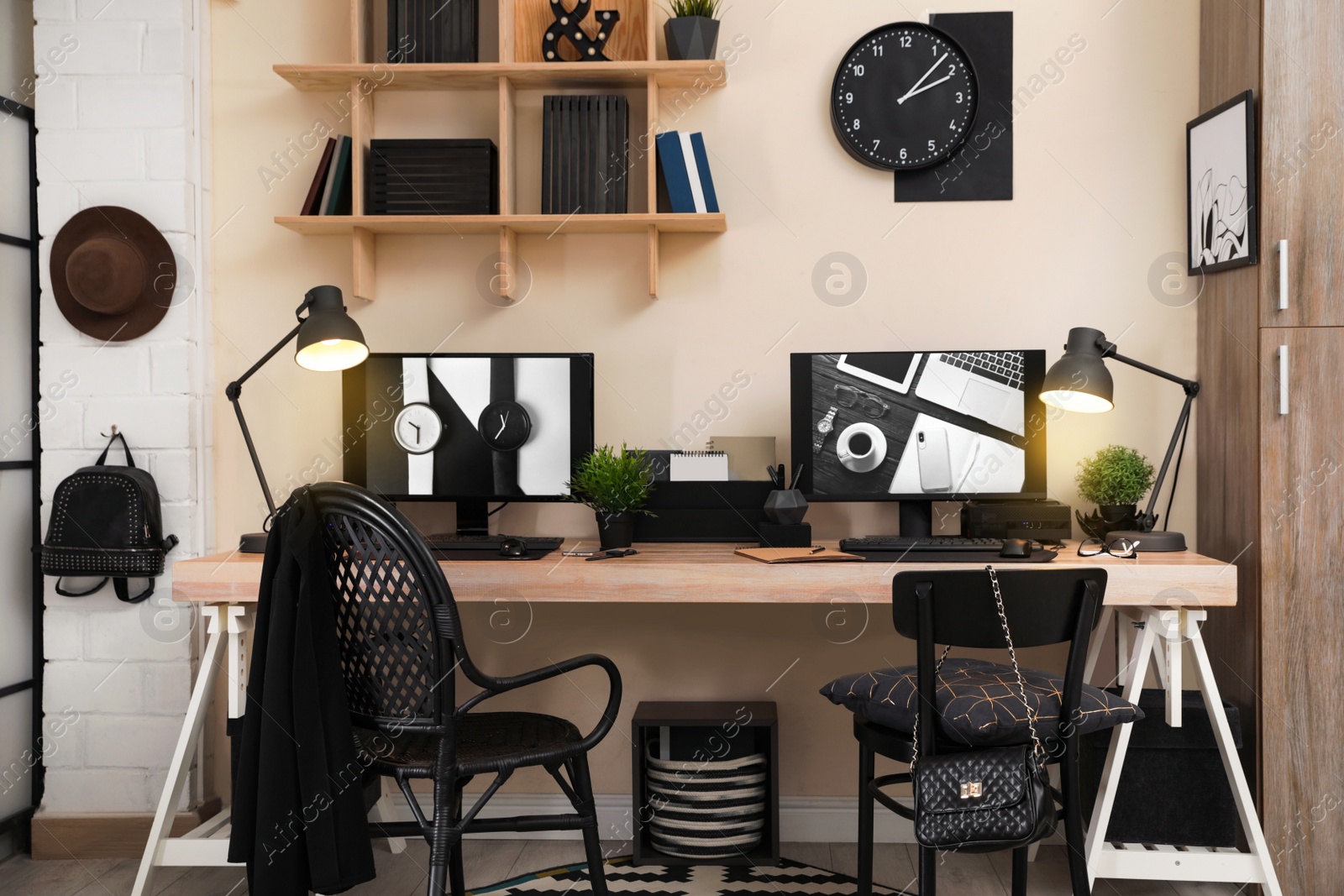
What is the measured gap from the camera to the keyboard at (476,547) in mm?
2168

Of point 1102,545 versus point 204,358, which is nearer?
point 1102,545

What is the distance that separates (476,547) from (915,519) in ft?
3.58

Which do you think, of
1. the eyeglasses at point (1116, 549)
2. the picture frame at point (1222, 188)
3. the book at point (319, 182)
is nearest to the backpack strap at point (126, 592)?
the book at point (319, 182)

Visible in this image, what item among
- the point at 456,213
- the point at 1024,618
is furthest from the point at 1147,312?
the point at 456,213

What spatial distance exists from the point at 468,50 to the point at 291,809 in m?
1.87

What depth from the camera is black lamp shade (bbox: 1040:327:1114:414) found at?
2193 mm

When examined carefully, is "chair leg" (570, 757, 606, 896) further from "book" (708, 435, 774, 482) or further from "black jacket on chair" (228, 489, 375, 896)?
"book" (708, 435, 774, 482)

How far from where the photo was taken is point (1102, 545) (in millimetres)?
2230

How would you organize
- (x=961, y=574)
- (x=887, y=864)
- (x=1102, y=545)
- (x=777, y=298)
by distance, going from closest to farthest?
(x=961, y=574), (x=1102, y=545), (x=887, y=864), (x=777, y=298)

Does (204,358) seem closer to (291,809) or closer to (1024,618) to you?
(291,809)

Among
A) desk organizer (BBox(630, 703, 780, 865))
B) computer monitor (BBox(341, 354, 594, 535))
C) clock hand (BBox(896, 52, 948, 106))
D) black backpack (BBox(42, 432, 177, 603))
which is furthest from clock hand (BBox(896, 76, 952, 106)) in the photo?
black backpack (BBox(42, 432, 177, 603))

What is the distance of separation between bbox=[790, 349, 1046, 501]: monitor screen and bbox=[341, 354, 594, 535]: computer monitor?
584mm

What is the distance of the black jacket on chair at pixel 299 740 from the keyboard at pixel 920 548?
116 cm

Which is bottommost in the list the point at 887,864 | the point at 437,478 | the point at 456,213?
the point at 887,864
